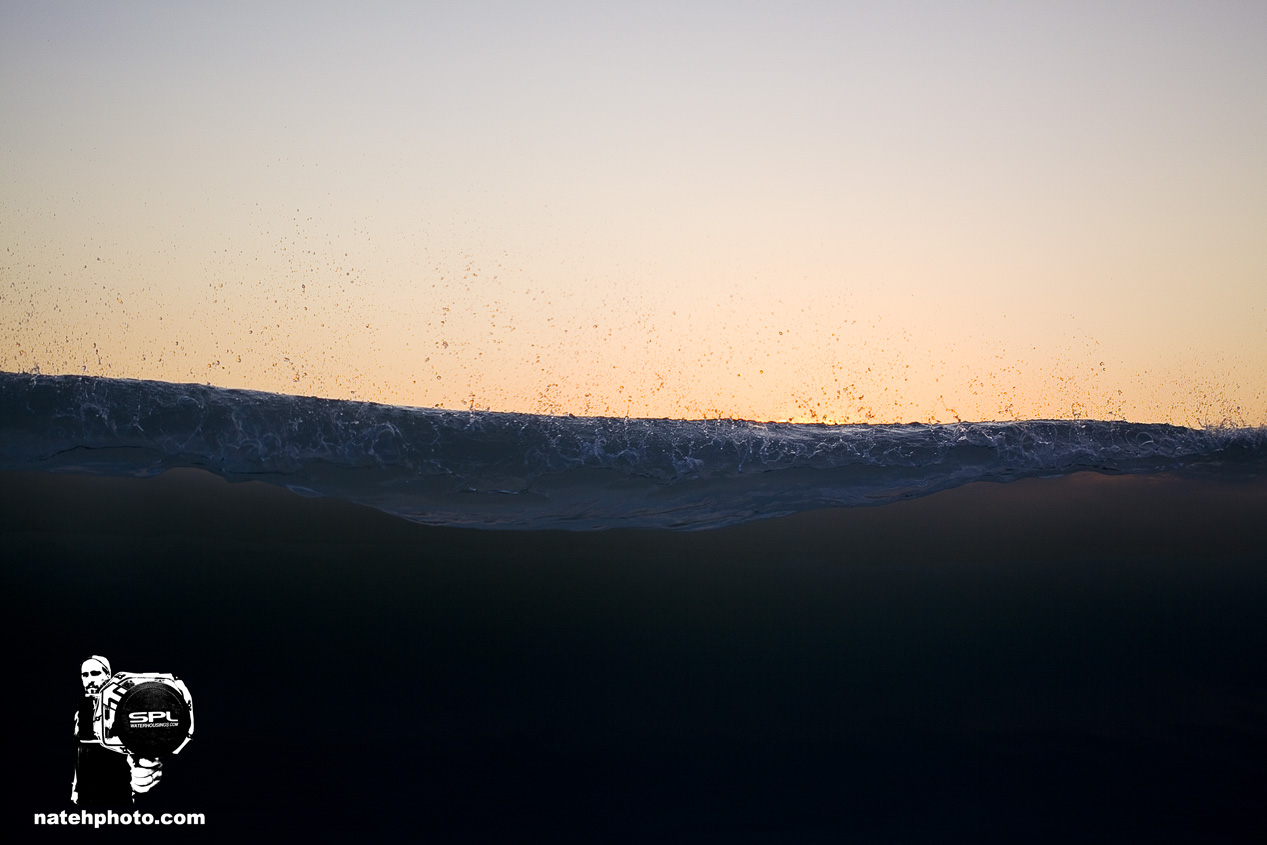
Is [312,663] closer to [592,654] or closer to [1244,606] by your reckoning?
[592,654]

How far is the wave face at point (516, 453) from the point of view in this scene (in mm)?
7141

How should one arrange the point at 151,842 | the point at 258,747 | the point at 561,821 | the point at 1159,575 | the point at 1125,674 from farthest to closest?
the point at 1159,575
the point at 1125,674
the point at 258,747
the point at 561,821
the point at 151,842

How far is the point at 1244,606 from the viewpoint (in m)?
8.04

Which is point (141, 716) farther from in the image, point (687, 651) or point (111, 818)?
point (687, 651)

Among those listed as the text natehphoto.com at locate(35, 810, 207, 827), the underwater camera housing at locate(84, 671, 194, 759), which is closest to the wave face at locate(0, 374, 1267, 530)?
the underwater camera housing at locate(84, 671, 194, 759)

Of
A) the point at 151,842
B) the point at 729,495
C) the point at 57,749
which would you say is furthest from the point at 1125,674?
the point at 57,749

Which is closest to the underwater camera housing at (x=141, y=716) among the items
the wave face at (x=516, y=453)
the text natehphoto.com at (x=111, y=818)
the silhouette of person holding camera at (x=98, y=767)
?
the silhouette of person holding camera at (x=98, y=767)

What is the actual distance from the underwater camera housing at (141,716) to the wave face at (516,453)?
2292 millimetres

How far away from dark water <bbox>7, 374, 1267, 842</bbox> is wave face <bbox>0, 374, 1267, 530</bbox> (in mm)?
63

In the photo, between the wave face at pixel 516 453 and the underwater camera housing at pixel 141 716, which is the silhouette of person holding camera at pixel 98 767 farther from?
the wave face at pixel 516 453

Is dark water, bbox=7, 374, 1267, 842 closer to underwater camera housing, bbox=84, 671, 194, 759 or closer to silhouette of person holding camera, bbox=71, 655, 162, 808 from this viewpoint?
silhouette of person holding camera, bbox=71, 655, 162, 808

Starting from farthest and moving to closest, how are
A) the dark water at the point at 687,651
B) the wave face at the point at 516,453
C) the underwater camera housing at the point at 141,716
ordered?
1. the wave face at the point at 516,453
2. the dark water at the point at 687,651
3. the underwater camera housing at the point at 141,716

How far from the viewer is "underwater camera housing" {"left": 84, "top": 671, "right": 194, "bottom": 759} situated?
4637mm

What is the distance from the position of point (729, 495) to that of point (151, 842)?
15.4 feet
